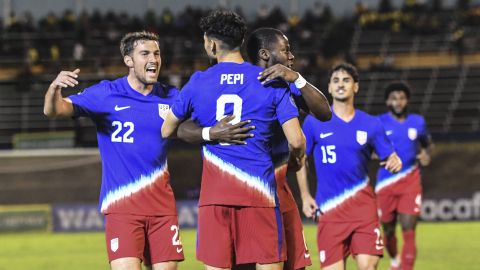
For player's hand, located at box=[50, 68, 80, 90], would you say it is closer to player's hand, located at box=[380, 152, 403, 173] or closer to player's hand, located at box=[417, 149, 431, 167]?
player's hand, located at box=[380, 152, 403, 173]

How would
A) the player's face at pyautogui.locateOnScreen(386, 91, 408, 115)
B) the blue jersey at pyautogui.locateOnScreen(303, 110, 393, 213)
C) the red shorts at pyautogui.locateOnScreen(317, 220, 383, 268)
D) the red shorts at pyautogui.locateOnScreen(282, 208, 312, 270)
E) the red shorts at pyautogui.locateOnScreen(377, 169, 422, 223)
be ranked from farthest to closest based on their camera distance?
the player's face at pyautogui.locateOnScreen(386, 91, 408, 115), the red shorts at pyautogui.locateOnScreen(377, 169, 422, 223), the blue jersey at pyautogui.locateOnScreen(303, 110, 393, 213), the red shorts at pyautogui.locateOnScreen(317, 220, 383, 268), the red shorts at pyautogui.locateOnScreen(282, 208, 312, 270)

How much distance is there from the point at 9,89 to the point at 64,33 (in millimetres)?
4507

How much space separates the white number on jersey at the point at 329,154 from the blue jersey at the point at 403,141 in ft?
14.2

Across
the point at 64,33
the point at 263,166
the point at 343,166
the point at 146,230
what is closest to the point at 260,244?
the point at 263,166

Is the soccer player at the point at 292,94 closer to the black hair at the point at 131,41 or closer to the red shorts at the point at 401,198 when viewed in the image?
the black hair at the point at 131,41

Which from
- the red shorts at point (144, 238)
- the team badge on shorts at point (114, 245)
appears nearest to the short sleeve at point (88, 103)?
the red shorts at point (144, 238)

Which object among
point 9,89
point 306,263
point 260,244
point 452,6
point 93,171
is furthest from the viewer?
point 452,6

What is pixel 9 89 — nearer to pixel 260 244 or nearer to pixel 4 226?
pixel 4 226

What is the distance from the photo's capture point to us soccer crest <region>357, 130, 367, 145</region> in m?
9.16

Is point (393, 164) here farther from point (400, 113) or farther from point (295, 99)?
point (400, 113)

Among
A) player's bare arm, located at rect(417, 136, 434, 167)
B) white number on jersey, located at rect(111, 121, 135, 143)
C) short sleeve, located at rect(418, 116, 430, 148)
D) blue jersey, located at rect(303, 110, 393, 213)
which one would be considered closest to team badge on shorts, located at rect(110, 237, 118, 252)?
white number on jersey, located at rect(111, 121, 135, 143)

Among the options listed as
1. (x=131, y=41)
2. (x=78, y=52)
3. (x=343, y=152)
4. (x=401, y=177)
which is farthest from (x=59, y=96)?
(x=78, y=52)

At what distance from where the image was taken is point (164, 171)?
787 centimetres

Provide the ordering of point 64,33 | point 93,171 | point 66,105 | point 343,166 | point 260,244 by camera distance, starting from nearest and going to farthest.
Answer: point 260,244, point 66,105, point 343,166, point 93,171, point 64,33
